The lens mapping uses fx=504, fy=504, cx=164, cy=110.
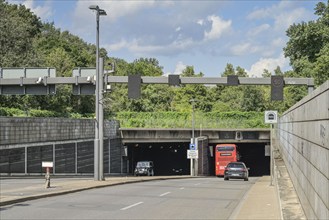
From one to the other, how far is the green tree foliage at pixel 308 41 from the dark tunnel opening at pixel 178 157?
15575mm

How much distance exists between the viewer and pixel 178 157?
76875 mm

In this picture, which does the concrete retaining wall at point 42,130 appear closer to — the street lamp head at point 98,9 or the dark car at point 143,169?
the street lamp head at point 98,9

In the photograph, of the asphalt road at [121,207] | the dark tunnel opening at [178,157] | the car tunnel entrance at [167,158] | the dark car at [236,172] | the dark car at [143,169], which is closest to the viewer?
the asphalt road at [121,207]

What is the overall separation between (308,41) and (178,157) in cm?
2820

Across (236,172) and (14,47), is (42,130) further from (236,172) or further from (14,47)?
(14,47)

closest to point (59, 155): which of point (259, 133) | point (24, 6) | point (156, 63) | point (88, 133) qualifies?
point (88, 133)

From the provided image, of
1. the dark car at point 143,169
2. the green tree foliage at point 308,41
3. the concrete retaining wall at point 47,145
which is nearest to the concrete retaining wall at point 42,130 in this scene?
the concrete retaining wall at point 47,145

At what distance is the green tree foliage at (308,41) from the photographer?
2206 inches

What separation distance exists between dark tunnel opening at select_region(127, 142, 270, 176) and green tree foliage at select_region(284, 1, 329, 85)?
15.6 meters

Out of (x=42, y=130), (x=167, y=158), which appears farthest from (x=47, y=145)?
(x=167, y=158)

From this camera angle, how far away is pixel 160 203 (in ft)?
57.5

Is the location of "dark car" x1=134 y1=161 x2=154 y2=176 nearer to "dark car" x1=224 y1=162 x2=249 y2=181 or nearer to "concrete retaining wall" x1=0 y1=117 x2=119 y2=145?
"concrete retaining wall" x1=0 y1=117 x2=119 y2=145

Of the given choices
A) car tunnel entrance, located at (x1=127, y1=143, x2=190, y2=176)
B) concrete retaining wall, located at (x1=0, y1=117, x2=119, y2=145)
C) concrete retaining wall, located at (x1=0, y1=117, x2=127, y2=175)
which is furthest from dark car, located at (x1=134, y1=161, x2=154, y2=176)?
car tunnel entrance, located at (x1=127, y1=143, x2=190, y2=176)

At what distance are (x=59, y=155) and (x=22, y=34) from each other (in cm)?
2860
